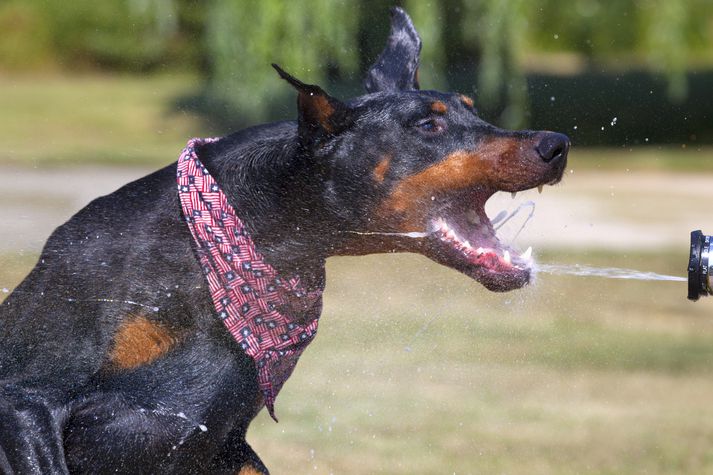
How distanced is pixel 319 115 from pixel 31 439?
3.46 feet

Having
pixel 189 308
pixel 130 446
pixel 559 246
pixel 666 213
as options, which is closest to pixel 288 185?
pixel 189 308

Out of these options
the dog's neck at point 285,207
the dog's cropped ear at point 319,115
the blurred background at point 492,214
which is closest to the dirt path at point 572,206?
the blurred background at point 492,214

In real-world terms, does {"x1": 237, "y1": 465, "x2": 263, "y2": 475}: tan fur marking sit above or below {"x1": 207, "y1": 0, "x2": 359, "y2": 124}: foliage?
above

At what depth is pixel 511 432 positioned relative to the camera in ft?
16.4

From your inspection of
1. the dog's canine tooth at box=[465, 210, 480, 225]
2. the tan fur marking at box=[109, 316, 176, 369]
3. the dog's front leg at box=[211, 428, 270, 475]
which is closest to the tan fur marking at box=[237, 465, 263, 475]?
the dog's front leg at box=[211, 428, 270, 475]

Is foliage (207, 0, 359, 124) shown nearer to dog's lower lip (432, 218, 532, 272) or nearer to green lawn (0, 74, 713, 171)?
green lawn (0, 74, 713, 171)

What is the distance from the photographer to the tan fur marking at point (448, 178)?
3.27 metres

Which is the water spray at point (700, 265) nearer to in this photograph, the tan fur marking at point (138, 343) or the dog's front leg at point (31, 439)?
the tan fur marking at point (138, 343)

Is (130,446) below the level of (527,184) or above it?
below

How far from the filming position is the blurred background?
4.73 meters

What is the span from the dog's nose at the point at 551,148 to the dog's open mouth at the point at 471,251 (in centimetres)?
17

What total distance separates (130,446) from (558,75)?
42.3 ft

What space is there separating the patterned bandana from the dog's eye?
1.65ft

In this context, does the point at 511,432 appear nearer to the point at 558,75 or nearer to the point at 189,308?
the point at 189,308
